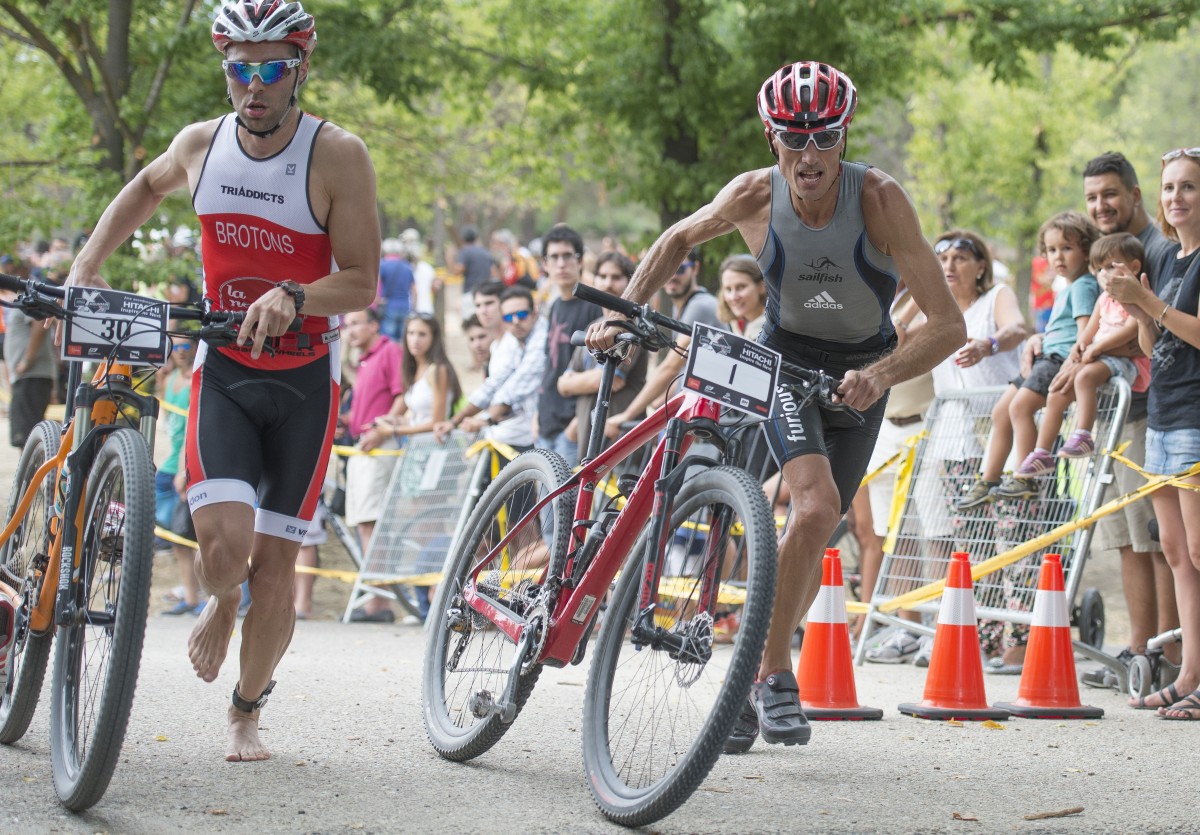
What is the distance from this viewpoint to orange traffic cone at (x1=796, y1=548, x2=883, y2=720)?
20.9 ft

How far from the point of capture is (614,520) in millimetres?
4801

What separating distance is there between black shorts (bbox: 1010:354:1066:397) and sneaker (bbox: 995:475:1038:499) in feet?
1.60

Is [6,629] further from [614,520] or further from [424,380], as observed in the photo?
A: [424,380]

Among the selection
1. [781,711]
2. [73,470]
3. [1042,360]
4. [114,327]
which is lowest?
[781,711]

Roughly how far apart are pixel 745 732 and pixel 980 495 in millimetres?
3283

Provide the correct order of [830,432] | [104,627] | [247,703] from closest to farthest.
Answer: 1. [104,627]
2. [247,703]
3. [830,432]

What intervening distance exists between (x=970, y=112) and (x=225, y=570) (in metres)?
26.3

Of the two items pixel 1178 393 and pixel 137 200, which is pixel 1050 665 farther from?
pixel 137 200

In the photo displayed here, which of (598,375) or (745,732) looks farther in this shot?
(598,375)

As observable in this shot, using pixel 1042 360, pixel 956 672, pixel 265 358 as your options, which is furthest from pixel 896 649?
pixel 265 358

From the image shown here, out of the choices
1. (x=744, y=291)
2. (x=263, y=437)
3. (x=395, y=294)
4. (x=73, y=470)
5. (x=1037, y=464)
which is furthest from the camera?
(x=395, y=294)

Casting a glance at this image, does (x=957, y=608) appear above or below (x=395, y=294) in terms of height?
below

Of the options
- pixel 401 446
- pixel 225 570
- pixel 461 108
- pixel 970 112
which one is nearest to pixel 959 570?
pixel 225 570

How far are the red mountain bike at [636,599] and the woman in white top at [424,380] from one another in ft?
20.1
